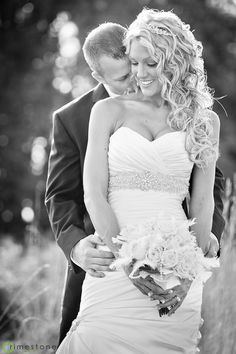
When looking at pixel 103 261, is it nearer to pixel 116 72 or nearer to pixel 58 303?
pixel 116 72

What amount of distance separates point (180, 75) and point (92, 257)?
126cm

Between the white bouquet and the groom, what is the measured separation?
2.20 feet

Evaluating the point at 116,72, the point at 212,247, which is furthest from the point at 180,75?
A: the point at 212,247

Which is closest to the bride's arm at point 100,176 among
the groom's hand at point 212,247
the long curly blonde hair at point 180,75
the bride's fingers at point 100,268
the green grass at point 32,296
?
the bride's fingers at point 100,268

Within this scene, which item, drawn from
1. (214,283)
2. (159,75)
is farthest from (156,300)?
(214,283)

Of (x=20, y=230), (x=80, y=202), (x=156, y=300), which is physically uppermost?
(x=80, y=202)

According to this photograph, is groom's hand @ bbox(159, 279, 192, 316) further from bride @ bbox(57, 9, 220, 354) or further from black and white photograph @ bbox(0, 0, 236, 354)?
bride @ bbox(57, 9, 220, 354)

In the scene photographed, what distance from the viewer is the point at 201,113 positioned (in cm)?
396

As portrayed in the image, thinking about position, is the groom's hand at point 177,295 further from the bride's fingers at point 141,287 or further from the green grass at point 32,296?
the green grass at point 32,296

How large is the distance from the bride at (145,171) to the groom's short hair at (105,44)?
0.84 ft

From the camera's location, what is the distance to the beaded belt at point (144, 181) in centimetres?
384

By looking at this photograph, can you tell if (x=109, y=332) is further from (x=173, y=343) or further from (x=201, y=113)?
(x=201, y=113)

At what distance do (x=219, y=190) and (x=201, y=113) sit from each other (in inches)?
33.4

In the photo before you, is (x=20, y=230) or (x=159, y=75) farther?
(x=20, y=230)
